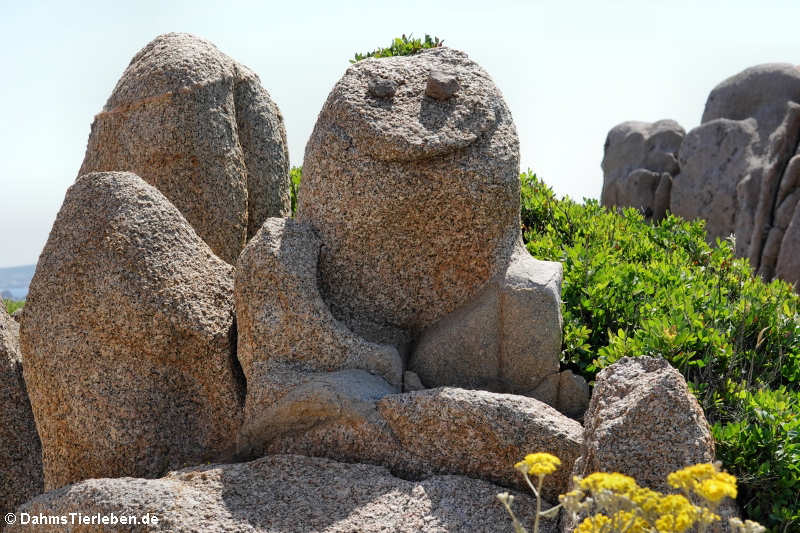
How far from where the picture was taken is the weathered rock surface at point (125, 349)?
15.5ft

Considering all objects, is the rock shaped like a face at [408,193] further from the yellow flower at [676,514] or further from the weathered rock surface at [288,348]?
the yellow flower at [676,514]

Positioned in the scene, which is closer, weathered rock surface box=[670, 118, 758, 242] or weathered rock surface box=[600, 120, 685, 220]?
weathered rock surface box=[670, 118, 758, 242]

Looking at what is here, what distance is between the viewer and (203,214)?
19.4 feet

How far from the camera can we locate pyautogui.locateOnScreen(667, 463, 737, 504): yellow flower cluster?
2.43m

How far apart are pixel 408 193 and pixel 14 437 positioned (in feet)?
10.1

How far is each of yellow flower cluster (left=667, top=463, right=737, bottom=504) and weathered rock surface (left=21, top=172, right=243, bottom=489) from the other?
2824 millimetres

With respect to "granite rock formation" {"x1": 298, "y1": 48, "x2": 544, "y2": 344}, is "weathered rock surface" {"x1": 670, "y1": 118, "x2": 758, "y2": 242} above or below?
below

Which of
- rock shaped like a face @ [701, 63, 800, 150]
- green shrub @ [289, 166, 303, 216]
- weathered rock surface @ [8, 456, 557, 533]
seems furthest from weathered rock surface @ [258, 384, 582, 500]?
rock shaped like a face @ [701, 63, 800, 150]

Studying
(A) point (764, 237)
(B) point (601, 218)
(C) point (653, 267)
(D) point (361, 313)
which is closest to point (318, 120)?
(D) point (361, 313)

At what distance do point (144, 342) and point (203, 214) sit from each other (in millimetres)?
→ 1372

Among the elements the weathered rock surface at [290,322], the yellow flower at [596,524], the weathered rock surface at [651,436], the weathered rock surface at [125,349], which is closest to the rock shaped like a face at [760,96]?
the weathered rock surface at [290,322]

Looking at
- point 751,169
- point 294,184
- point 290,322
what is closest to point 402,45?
point 294,184

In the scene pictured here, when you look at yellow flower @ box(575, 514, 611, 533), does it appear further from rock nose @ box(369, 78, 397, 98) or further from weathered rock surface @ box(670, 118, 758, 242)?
weathered rock surface @ box(670, 118, 758, 242)

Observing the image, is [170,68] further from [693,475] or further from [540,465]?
[693,475]
